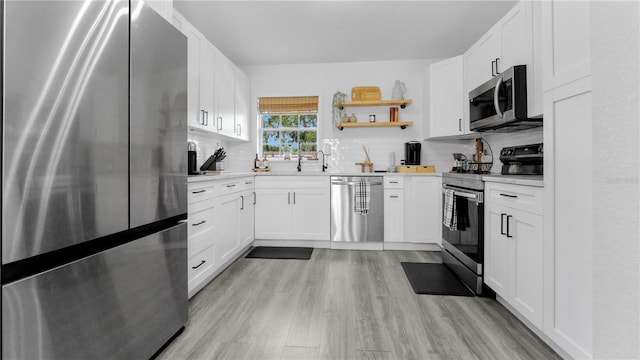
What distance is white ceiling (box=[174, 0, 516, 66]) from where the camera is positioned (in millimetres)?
2885

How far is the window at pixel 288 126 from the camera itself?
4453mm

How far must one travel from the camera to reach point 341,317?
2.01 m

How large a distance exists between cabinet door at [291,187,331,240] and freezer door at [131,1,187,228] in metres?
2.10

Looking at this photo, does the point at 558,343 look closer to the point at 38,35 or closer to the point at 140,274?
the point at 140,274

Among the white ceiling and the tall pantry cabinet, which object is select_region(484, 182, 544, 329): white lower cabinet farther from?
the white ceiling

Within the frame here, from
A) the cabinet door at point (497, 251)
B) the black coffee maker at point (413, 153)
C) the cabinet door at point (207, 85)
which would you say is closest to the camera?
the cabinet door at point (497, 251)

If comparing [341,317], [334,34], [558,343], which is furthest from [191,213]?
[334,34]

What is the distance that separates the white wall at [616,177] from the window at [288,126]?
4024mm

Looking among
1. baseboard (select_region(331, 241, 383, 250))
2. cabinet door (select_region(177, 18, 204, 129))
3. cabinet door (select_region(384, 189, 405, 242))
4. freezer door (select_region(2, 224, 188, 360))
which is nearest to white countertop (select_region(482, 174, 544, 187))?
cabinet door (select_region(384, 189, 405, 242))

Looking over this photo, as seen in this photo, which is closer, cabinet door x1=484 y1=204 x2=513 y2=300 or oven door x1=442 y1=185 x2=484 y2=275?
cabinet door x1=484 y1=204 x2=513 y2=300

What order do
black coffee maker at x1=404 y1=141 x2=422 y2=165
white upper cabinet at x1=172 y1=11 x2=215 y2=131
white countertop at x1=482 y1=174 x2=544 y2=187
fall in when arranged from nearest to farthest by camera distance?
white countertop at x1=482 y1=174 x2=544 y2=187, white upper cabinet at x1=172 y1=11 x2=215 y2=131, black coffee maker at x1=404 y1=141 x2=422 y2=165

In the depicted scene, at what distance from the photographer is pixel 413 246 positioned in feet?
12.3

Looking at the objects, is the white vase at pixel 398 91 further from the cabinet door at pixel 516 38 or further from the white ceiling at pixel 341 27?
the cabinet door at pixel 516 38

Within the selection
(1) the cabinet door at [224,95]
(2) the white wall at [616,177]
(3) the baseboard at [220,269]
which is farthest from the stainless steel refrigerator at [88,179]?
(1) the cabinet door at [224,95]
